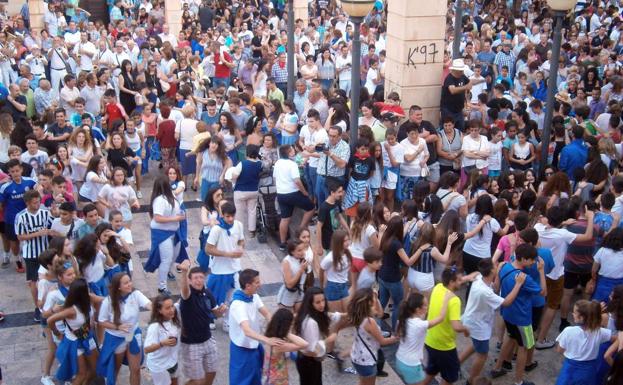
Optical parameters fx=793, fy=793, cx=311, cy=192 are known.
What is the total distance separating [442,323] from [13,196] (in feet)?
19.2

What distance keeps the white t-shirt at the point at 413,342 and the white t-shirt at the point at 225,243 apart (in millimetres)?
2465

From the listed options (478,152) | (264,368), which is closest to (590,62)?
(478,152)

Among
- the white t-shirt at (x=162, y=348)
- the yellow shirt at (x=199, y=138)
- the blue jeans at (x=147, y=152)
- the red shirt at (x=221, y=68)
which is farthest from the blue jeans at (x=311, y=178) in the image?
the red shirt at (x=221, y=68)

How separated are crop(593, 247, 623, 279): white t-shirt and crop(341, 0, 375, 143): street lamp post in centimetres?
384

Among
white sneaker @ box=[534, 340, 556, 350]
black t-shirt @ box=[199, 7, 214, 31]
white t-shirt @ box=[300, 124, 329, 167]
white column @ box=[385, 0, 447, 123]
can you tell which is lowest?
white sneaker @ box=[534, 340, 556, 350]

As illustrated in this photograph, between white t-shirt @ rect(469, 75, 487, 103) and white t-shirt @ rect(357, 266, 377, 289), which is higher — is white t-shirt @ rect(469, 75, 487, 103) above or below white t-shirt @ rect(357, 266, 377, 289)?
above

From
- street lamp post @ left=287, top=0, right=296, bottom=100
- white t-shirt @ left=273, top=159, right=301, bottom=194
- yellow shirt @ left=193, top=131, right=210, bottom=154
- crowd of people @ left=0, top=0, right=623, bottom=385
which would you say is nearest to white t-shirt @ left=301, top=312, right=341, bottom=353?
crowd of people @ left=0, top=0, right=623, bottom=385

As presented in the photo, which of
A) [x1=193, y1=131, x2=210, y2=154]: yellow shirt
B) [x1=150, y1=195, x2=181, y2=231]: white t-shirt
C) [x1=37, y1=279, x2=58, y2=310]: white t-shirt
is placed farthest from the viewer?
[x1=193, y1=131, x2=210, y2=154]: yellow shirt

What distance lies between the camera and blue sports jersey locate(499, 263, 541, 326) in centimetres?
783

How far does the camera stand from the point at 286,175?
34.9 ft

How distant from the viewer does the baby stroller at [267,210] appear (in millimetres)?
11477

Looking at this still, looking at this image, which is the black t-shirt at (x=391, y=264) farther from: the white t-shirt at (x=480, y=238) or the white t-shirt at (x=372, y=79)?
the white t-shirt at (x=372, y=79)

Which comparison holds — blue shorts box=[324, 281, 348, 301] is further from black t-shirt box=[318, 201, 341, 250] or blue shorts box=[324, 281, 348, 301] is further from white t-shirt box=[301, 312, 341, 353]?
white t-shirt box=[301, 312, 341, 353]

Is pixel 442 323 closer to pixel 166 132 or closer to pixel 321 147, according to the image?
pixel 321 147
